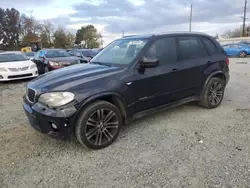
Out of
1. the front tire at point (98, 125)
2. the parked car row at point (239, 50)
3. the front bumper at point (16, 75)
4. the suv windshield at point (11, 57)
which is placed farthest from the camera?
the parked car row at point (239, 50)

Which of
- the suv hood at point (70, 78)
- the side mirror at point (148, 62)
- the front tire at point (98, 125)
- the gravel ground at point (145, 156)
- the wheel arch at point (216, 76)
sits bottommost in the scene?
the gravel ground at point (145, 156)

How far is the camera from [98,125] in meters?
3.17

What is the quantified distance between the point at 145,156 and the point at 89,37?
57979 mm

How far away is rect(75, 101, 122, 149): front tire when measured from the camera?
3015 millimetres

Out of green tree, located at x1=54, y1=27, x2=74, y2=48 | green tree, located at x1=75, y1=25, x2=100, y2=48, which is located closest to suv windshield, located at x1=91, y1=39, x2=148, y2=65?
green tree, located at x1=54, y1=27, x2=74, y2=48

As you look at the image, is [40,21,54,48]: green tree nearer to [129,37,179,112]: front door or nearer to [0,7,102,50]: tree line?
[0,7,102,50]: tree line

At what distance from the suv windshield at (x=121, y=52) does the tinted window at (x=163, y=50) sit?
19 centimetres

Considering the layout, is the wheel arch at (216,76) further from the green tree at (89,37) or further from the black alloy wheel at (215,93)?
the green tree at (89,37)

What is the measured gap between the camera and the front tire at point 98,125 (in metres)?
3.01

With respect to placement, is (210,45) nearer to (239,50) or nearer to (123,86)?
(123,86)

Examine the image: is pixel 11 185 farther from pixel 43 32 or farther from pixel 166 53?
pixel 43 32

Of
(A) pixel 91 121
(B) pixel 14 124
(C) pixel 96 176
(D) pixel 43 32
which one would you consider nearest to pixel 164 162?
(C) pixel 96 176

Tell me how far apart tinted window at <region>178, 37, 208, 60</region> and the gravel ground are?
126cm

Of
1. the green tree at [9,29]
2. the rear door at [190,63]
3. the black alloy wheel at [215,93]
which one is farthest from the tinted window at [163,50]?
the green tree at [9,29]
